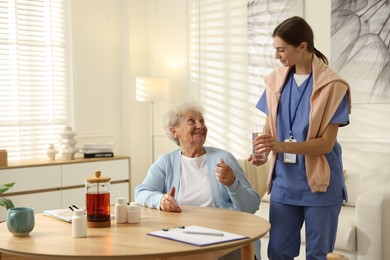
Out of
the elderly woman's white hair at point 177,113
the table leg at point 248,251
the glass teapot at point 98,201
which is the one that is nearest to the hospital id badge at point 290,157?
the table leg at point 248,251

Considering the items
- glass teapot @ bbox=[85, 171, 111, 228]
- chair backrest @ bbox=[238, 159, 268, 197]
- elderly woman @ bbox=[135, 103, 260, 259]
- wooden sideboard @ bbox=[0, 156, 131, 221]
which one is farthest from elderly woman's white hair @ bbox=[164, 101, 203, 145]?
wooden sideboard @ bbox=[0, 156, 131, 221]

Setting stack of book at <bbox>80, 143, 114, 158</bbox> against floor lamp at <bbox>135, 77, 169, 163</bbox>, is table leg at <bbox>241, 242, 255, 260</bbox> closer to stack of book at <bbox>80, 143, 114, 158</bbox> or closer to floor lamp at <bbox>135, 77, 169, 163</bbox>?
stack of book at <bbox>80, 143, 114, 158</bbox>

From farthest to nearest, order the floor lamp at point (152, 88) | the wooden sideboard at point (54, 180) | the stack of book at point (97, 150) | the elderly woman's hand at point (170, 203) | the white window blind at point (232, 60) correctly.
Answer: the floor lamp at point (152, 88), the stack of book at point (97, 150), the white window blind at point (232, 60), the wooden sideboard at point (54, 180), the elderly woman's hand at point (170, 203)

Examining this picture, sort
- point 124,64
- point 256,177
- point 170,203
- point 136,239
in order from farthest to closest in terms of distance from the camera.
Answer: point 124,64 → point 256,177 → point 170,203 → point 136,239

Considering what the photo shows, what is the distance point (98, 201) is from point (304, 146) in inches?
34.7

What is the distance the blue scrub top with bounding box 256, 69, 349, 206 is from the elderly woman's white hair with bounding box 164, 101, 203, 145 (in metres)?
0.53

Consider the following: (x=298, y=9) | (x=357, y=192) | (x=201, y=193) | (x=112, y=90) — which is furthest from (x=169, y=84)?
(x=201, y=193)

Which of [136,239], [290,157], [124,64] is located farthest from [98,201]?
[124,64]

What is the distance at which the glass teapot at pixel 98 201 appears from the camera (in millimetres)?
2580

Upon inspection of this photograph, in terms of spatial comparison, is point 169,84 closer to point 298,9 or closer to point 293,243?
point 298,9

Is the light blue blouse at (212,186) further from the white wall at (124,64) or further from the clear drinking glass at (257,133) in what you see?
the white wall at (124,64)

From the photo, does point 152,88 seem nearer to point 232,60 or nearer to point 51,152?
point 232,60

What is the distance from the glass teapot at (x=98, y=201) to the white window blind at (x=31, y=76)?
3.10m

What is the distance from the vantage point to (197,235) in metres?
2.39
